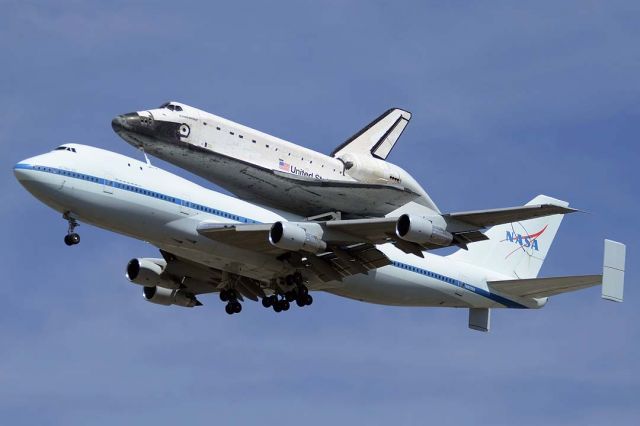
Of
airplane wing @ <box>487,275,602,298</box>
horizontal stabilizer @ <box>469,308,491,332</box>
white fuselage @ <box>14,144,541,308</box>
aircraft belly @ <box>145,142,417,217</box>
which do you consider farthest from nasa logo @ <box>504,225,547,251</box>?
aircraft belly @ <box>145,142,417,217</box>

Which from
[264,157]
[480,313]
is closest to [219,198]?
[264,157]

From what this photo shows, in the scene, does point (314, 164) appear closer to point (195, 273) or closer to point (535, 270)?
point (195, 273)

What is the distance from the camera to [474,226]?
163ft

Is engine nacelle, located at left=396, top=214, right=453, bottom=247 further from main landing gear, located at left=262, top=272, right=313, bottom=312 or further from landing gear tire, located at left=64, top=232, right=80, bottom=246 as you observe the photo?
landing gear tire, located at left=64, top=232, right=80, bottom=246

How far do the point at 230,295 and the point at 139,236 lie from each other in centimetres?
777

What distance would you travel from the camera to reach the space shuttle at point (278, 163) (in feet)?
155

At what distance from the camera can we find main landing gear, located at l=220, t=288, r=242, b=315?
181 feet

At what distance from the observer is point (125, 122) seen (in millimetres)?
46719

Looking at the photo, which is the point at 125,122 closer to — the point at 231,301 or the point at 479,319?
the point at 231,301

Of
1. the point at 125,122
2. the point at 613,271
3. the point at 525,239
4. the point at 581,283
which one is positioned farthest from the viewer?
the point at 525,239

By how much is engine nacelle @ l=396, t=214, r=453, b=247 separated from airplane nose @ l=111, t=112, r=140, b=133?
10.2 meters

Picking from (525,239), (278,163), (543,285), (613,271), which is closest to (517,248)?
(525,239)

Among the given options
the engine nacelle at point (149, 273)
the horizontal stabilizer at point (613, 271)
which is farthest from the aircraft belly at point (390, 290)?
the horizontal stabilizer at point (613, 271)

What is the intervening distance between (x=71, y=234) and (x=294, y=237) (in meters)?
8.06
